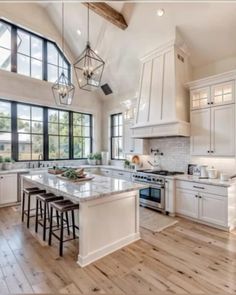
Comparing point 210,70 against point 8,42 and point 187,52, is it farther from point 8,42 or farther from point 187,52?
point 8,42

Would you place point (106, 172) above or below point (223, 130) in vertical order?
below

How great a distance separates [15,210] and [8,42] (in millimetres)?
4590

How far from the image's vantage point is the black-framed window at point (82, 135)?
6992mm

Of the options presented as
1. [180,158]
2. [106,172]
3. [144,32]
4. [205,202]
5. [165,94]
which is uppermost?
[144,32]

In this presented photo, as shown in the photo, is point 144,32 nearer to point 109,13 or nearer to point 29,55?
point 109,13

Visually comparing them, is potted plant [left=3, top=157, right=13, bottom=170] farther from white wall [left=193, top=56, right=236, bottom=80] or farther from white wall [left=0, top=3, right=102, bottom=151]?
white wall [left=193, top=56, right=236, bottom=80]

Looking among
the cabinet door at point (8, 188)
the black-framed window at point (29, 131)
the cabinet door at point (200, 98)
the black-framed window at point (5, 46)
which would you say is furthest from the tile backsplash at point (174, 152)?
the black-framed window at point (5, 46)

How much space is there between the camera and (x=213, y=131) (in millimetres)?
4008

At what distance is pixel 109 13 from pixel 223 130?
3.58 meters

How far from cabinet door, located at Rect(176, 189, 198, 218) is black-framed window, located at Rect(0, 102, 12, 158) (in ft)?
15.2

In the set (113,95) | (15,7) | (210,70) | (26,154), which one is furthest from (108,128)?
(15,7)

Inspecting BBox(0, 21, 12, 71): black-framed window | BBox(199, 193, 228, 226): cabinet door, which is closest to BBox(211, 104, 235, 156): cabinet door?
BBox(199, 193, 228, 226): cabinet door

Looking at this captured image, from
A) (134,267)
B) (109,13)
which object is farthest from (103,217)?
(109,13)

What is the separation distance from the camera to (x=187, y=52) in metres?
4.62
